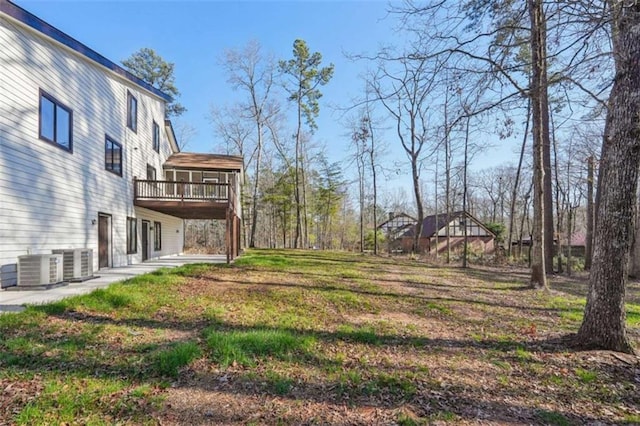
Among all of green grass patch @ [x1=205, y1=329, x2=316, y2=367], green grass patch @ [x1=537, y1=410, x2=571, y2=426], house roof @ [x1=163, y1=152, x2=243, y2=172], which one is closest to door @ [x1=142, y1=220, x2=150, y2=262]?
house roof @ [x1=163, y1=152, x2=243, y2=172]

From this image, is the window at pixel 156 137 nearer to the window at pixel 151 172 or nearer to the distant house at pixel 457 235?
the window at pixel 151 172

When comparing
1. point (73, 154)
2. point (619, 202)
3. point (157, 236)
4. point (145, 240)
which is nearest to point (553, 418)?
point (619, 202)

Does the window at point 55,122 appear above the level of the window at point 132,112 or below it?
below

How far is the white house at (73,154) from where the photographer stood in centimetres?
671

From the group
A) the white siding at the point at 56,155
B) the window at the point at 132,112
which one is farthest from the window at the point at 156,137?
the white siding at the point at 56,155

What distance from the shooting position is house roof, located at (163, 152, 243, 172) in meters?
16.4

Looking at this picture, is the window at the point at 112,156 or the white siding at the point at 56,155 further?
the window at the point at 112,156

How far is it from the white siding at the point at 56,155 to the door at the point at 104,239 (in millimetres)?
274

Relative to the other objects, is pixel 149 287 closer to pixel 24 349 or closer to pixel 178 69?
pixel 24 349

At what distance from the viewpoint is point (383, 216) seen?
124 ft

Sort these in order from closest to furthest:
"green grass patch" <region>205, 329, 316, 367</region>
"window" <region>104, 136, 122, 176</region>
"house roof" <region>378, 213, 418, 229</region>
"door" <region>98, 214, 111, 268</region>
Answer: "green grass patch" <region>205, 329, 316, 367</region>, "door" <region>98, 214, 111, 268</region>, "window" <region>104, 136, 122, 176</region>, "house roof" <region>378, 213, 418, 229</region>

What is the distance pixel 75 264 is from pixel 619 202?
1052 centimetres

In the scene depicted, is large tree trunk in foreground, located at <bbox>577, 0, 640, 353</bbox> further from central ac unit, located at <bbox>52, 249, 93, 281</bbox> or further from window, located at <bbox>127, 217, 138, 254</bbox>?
window, located at <bbox>127, 217, 138, 254</bbox>

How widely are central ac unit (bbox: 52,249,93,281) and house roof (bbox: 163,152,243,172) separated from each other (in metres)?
8.83
